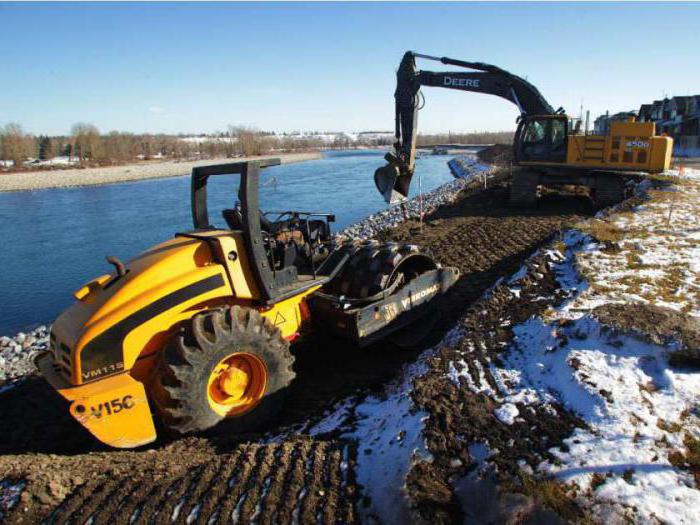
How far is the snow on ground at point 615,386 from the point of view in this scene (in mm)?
3105

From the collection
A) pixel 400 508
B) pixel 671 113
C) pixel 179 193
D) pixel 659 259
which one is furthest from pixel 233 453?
A: pixel 671 113

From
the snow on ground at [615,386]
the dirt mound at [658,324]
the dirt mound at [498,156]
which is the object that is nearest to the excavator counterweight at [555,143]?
the snow on ground at [615,386]

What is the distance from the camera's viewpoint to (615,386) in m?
4.19

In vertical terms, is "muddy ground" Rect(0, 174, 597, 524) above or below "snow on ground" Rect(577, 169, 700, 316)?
below

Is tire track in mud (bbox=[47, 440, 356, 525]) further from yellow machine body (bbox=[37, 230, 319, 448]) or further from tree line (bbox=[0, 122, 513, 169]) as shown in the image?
tree line (bbox=[0, 122, 513, 169])

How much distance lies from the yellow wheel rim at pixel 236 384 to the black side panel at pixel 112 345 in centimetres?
72

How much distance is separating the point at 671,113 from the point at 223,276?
55.6 metres

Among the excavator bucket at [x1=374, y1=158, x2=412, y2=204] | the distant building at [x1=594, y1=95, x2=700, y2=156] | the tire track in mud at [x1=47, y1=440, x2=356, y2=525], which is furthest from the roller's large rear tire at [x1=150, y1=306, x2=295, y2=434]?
the distant building at [x1=594, y1=95, x2=700, y2=156]

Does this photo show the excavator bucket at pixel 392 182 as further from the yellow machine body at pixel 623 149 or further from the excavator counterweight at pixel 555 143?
the yellow machine body at pixel 623 149

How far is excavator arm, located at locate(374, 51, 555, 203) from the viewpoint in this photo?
10.1 m

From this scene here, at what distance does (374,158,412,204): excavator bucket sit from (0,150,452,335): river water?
212cm

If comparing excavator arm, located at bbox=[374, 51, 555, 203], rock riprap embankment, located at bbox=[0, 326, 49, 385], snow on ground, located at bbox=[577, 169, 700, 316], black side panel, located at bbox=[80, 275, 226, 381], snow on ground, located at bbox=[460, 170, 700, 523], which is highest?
excavator arm, located at bbox=[374, 51, 555, 203]

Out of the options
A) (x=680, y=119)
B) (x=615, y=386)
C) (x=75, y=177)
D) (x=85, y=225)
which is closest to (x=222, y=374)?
(x=615, y=386)

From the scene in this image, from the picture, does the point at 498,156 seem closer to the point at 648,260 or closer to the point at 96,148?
the point at 648,260
